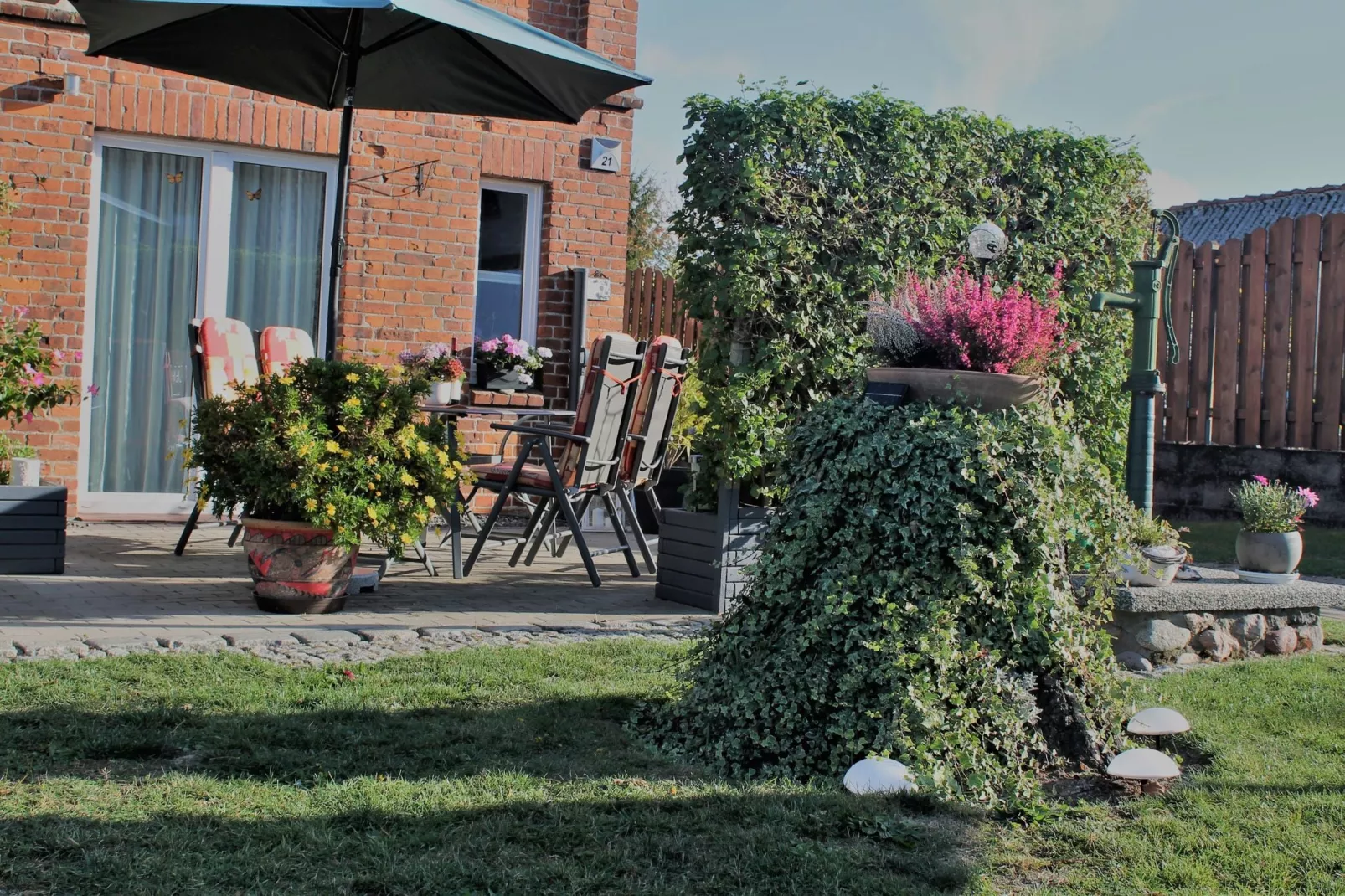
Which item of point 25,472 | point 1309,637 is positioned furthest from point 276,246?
point 1309,637

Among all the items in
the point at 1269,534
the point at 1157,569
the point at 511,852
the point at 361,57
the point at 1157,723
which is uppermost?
the point at 361,57

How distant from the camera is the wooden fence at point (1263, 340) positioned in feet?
33.2

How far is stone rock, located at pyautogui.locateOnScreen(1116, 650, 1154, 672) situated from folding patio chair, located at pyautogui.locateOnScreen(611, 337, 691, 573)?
2228mm

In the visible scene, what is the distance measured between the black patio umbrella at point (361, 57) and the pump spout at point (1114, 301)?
2.02m

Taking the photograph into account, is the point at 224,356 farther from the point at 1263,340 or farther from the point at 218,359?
the point at 1263,340

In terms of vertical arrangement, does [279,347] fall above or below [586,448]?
above

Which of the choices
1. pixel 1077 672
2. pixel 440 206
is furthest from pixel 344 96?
pixel 1077 672

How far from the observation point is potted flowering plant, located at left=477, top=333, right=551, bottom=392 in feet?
26.7

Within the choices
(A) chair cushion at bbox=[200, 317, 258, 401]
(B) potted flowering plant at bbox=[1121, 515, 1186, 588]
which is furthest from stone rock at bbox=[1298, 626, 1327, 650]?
(A) chair cushion at bbox=[200, 317, 258, 401]

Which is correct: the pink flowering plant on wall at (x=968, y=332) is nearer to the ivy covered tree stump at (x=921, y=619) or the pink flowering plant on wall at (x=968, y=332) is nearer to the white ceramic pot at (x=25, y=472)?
the ivy covered tree stump at (x=921, y=619)

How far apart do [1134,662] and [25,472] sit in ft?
15.7

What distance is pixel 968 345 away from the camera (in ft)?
11.4

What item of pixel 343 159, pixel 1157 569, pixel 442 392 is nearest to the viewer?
pixel 1157 569

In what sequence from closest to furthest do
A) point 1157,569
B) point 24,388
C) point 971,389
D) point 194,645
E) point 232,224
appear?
point 971,389 < point 194,645 < point 1157,569 < point 24,388 < point 232,224
